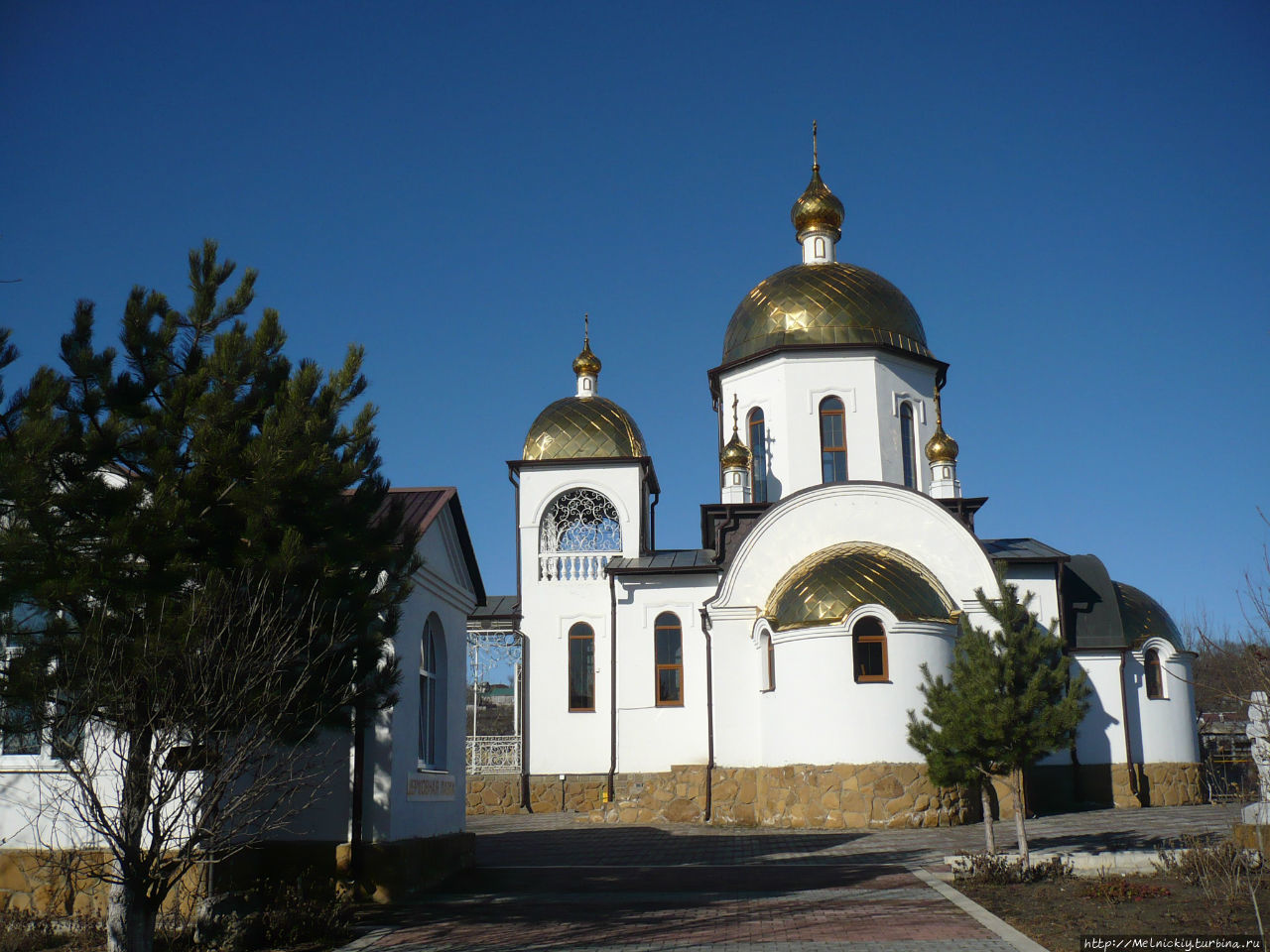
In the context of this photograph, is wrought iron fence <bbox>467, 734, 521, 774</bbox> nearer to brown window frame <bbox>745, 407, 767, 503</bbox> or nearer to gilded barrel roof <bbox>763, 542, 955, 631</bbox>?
brown window frame <bbox>745, 407, 767, 503</bbox>

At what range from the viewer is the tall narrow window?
25016 mm

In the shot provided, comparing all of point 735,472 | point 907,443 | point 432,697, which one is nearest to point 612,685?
point 735,472

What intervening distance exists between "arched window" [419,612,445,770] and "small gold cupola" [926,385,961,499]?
45.8 ft

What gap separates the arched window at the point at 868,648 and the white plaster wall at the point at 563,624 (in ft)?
26.9

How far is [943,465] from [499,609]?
37.1 ft

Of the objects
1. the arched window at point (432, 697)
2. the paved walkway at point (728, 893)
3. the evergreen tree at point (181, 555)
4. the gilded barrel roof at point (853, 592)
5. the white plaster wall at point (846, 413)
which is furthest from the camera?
the white plaster wall at point (846, 413)

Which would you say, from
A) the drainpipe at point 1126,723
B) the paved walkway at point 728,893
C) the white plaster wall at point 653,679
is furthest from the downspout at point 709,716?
the drainpipe at point 1126,723

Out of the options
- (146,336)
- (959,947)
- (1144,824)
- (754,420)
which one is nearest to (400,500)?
(146,336)

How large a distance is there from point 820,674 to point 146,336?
43.9ft

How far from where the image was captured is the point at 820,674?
19047mm

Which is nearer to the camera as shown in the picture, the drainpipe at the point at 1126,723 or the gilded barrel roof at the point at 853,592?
the gilded barrel roof at the point at 853,592

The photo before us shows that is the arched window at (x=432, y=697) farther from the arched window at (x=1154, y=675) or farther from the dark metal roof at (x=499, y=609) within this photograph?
the arched window at (x=1154, y=675)

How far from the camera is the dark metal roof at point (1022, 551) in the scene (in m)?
23.0

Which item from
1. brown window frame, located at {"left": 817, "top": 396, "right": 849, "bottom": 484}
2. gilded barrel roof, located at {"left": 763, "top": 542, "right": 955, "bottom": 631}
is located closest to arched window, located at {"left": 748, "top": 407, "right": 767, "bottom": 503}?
brown window frame, located at {"left": 817, "top": 396, "right": 849, "bottom": 484}
